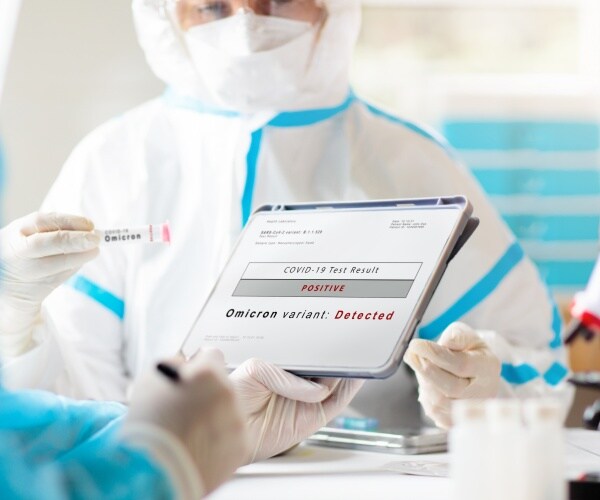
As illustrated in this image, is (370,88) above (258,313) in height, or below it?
below

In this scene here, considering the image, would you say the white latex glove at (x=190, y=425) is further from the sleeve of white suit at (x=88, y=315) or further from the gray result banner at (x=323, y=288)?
the sleeve of white suit at (x=88, y=315)

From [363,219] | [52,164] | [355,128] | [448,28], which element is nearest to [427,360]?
[363,219]

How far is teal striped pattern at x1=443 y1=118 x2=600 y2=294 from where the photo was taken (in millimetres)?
4484

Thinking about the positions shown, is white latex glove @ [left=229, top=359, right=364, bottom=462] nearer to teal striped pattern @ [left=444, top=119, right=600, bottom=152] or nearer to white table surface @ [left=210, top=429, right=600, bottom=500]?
white table surface @ [left=210, top=429, right=600, bottom=500]

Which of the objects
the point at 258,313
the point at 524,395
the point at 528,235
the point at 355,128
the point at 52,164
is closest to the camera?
the point at 258,313

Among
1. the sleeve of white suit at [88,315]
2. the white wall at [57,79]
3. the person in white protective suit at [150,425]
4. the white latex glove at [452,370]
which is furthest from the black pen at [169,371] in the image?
the white wall at [57,79]

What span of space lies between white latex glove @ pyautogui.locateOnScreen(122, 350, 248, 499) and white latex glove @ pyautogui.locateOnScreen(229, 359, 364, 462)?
37cm

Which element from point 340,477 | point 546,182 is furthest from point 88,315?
point 546,182

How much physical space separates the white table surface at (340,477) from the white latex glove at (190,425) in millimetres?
276

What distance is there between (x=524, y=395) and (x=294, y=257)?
48cm

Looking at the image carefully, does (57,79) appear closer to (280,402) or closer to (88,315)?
(88,315)

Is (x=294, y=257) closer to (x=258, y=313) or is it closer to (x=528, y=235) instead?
(x=258, y=313)

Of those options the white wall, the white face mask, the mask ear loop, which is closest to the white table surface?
the white face mask

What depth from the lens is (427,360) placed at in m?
1.30
